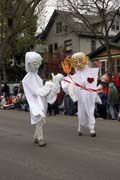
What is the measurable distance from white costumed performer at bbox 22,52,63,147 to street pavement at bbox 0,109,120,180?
54cm

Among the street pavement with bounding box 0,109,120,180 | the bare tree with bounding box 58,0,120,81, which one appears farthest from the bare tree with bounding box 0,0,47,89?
the street pavement with bounding box 0,109,120,180

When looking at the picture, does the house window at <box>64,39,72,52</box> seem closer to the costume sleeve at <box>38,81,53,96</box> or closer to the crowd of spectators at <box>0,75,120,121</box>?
the crowd of spectators at <box>0,75,120,121</box>

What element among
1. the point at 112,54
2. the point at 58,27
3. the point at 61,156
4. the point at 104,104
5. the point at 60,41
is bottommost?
the point at 104,104

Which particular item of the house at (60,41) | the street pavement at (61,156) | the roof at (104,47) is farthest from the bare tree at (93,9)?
the house at (60,41)

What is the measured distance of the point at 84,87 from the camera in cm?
1233

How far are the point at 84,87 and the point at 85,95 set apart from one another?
21cm

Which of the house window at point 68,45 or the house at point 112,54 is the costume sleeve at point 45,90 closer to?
the house at point 112,54

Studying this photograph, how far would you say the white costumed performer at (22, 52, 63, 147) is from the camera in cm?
1066

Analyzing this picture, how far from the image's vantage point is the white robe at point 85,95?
→ 1231cm

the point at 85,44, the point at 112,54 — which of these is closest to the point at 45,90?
the point at 112,54

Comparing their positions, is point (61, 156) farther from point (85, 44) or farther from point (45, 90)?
point (85, 44)

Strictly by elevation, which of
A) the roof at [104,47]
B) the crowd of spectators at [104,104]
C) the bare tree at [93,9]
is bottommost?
the crowd of spectators at [104,104]

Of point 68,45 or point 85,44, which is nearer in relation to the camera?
point 85,44

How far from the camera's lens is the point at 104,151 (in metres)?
9.80
